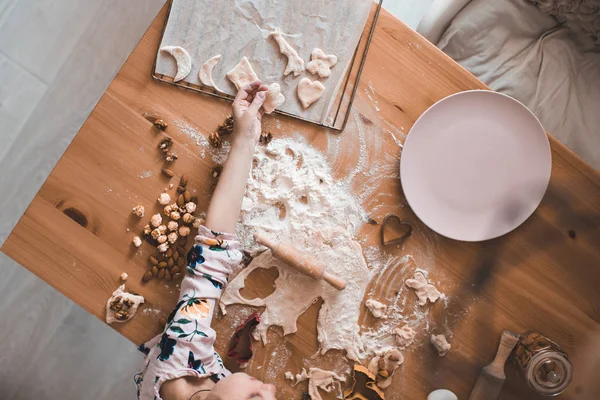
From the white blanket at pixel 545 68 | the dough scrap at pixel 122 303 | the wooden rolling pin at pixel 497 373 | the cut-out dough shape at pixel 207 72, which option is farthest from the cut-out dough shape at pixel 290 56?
the wooden rolling pin at pixel 497 373

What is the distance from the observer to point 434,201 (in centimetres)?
112

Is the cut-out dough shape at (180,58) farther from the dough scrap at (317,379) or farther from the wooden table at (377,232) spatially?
the dough scrap at (317,379)

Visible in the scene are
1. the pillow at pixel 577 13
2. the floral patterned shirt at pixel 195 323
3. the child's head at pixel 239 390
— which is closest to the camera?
the child's head at pixel 239 390

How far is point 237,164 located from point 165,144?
17 centimetres

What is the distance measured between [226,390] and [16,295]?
1.08 m

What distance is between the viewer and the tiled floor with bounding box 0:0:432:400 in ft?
5.45

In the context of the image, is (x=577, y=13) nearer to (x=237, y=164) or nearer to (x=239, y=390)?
(x=237, y=164)

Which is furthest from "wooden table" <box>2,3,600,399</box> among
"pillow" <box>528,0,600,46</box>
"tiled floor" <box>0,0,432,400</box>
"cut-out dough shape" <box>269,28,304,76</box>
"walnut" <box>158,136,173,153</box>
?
"tiled floor" <box>0,0,432,400</box>

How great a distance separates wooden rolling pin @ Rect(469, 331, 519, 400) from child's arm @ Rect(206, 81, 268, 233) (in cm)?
Result: 65

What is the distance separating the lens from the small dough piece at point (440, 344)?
113 cm

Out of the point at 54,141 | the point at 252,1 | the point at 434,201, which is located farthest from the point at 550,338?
the point at 54,141

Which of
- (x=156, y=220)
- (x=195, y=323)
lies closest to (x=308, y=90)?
(x=156, y=220)

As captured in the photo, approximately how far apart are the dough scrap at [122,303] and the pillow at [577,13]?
1.19 m

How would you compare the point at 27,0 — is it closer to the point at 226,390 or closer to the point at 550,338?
the point at 226,390
